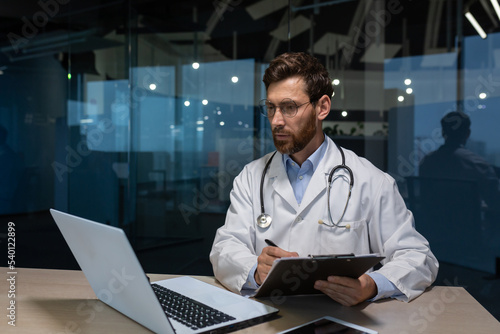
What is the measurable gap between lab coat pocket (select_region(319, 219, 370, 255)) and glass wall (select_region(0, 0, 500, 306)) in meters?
2.56

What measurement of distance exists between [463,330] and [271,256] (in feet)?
1.84

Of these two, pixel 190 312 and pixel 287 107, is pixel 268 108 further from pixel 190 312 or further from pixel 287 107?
pixel 190 312

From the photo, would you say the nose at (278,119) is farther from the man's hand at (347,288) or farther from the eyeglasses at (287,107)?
the man's hand at (347,288)

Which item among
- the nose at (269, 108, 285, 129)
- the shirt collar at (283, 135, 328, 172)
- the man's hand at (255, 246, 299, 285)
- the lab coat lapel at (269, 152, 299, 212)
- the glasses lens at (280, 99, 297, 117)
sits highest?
the glasses lens at (280, 99, 297, 117)

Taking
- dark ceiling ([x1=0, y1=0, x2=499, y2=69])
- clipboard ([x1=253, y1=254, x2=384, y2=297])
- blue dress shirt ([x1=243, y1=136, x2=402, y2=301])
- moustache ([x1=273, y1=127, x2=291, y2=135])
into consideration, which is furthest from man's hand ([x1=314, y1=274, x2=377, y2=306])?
dark ceiling ([x1=0, y1=0, x2=499, y2=69])

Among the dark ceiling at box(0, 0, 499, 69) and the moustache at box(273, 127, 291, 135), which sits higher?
the dark ceiling at box(0, 0, 499, 69)

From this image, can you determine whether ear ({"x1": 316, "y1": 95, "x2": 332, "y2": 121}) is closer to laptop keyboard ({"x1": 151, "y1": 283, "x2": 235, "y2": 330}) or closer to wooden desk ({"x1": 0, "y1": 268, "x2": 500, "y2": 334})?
wooden desk ({"x1": 0, "y1": 268, "x2": 500, "y2": 334})

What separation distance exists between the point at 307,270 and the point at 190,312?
327 millimetres

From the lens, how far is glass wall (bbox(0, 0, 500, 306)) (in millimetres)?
3979

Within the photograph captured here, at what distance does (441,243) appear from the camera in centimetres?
394

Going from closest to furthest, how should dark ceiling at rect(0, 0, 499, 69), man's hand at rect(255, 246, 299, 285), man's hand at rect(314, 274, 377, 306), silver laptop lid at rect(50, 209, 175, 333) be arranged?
1. silver laptop lid at rect(50, 209, 175, 333)
2. man's hand at rect(314, 274, 377, 306)
3. man's hand at rect(255, 246, 299, 285)
4. dark ceiling at rect(0, 0, 499, 69)

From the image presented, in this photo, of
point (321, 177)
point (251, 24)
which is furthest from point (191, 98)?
point (321, 177)

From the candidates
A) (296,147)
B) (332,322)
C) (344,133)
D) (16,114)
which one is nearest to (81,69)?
(16,114)

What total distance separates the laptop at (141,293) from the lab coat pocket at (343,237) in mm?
502
